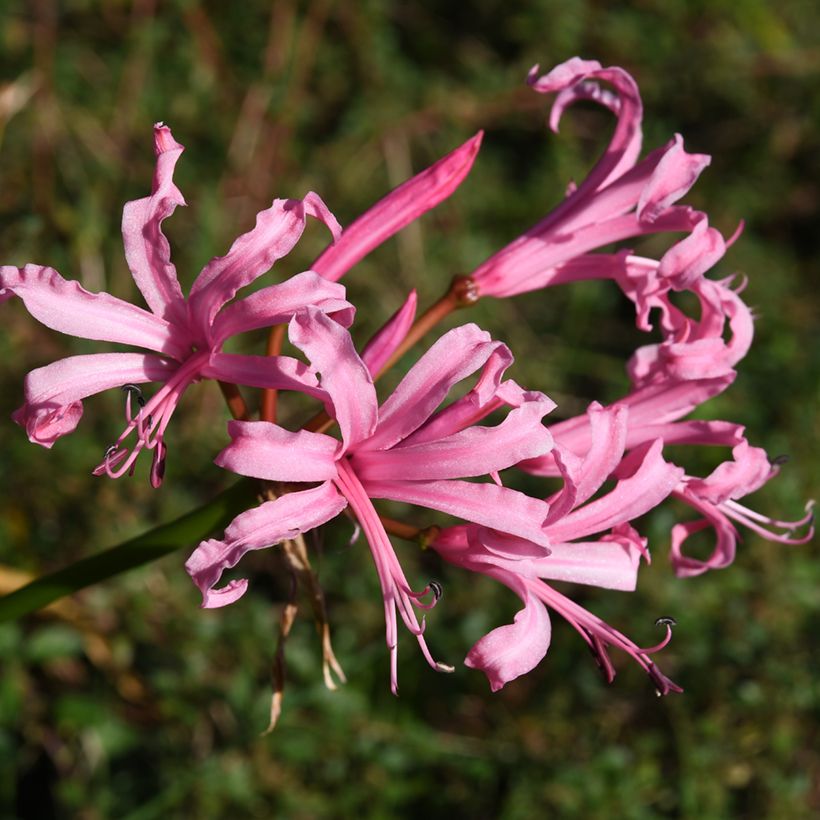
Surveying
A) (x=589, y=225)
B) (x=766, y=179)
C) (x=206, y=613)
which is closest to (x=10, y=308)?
(x=206, y=613)

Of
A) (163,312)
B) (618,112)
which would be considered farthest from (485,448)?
(618,112)

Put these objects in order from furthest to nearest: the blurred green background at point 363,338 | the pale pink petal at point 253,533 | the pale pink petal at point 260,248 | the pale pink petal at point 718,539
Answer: the blurred green background at point 363,338 → the pale pink petal at point 718,539 → the pale pink petal at point 260,248 → the pale pink petal at point 253,533

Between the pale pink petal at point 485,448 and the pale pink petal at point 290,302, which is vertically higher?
the pale pink petal at point 290,302

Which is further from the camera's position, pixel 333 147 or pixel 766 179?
pixel 766 179

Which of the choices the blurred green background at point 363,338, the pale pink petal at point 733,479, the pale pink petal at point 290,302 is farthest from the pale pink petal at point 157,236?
the blurred green background at point 363,338

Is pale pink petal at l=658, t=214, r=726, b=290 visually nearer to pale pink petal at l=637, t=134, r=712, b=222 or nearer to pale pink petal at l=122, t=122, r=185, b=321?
pale pink petal at l=637, t=134, r=712, b=222

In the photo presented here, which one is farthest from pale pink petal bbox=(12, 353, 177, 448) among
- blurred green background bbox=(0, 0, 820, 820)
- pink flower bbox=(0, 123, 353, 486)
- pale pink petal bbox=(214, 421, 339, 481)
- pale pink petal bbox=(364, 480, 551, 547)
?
blurred green background bbox=(0, 0, 820, 820)

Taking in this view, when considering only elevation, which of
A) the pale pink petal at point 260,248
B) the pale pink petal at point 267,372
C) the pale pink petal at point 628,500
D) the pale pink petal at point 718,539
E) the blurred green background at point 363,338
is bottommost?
the blurred green background at point 363,338

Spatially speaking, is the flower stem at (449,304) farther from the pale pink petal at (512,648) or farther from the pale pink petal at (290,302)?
the pale pink petal at (512,648)

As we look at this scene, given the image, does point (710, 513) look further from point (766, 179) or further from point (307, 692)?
point (766, 179)
